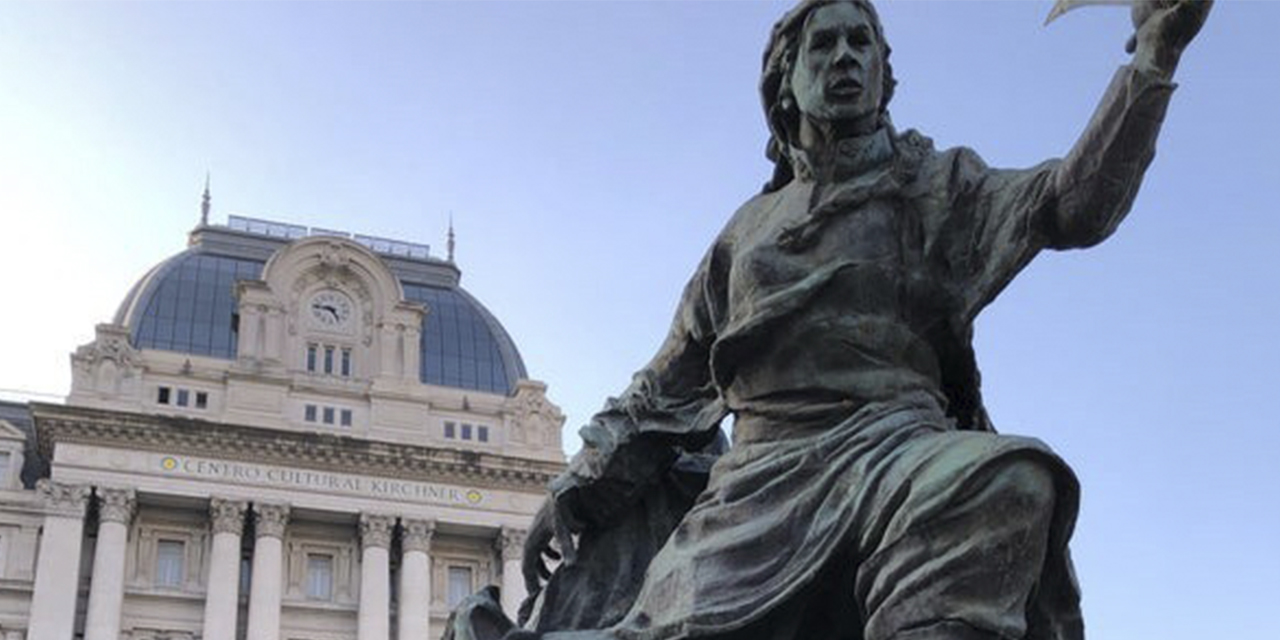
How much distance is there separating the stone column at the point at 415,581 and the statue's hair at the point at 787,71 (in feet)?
146

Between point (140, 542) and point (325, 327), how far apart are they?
9.45m

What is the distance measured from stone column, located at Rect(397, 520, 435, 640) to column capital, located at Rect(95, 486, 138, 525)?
7.83 meters

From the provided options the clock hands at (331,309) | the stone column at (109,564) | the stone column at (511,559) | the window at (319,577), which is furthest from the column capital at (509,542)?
the stone column at (109,564)

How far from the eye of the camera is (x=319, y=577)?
4875 cm

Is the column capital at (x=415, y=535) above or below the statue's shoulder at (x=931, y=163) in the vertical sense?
above

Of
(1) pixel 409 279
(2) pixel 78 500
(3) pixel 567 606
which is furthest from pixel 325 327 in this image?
(3) pixel 567 606

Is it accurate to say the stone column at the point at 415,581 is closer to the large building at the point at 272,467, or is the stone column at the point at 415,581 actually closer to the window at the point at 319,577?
the large building at the point at 272,467

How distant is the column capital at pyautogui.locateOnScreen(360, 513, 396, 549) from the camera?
48.2 meters

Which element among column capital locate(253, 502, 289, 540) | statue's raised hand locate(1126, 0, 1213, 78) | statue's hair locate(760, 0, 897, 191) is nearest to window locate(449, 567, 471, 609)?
column capital locate(253, 502, 289, 540)

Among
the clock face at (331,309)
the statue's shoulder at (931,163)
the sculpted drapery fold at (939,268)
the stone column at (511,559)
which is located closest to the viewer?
the sculpted drapery fold at (939,268)

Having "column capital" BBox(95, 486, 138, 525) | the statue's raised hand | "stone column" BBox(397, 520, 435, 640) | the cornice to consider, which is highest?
the cornice

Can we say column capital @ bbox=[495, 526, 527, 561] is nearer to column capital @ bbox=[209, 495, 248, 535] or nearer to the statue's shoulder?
column capital @ bbox=[209, 495, 248, 535]

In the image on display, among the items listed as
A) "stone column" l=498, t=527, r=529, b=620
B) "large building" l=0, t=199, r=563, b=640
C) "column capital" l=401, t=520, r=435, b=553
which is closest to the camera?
"large building" l=0, t=199, r=563, b=640

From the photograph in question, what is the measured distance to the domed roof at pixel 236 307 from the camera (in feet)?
170
